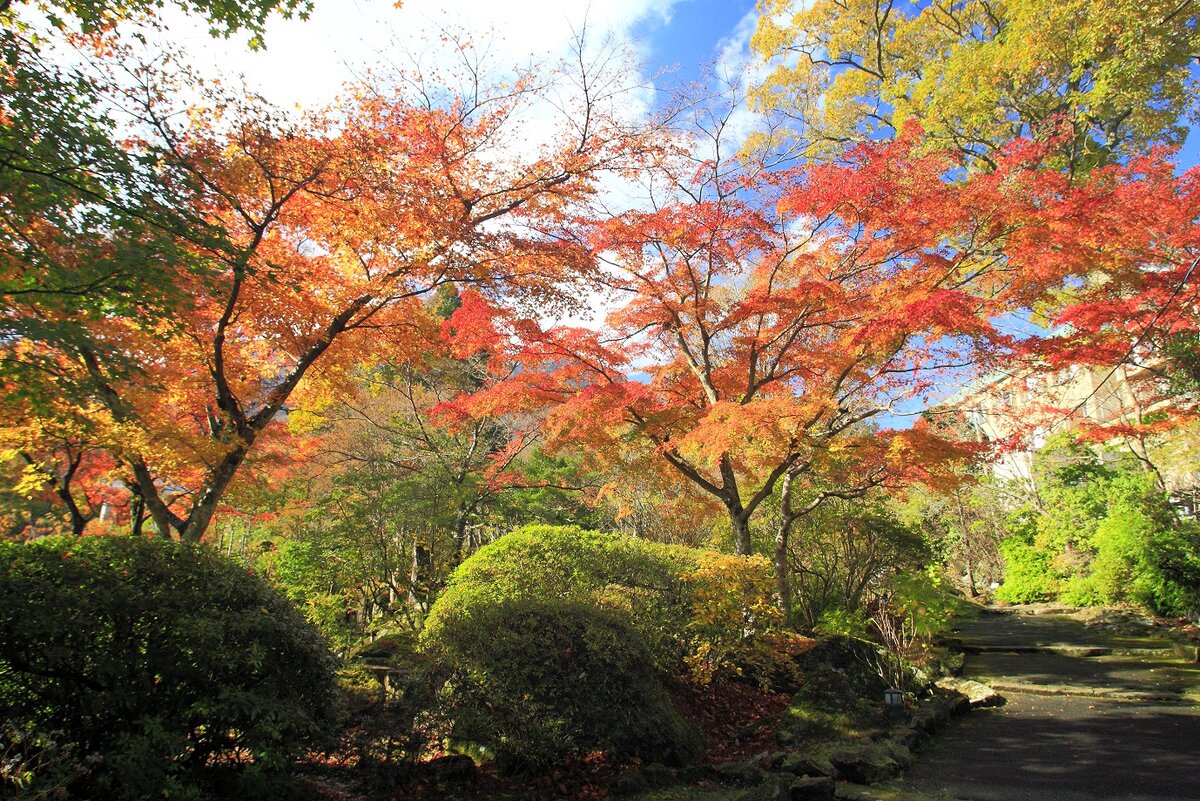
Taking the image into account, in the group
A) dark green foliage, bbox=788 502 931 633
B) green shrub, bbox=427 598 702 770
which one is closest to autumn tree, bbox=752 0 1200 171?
dark green foliage, bbox=788 502 931 633

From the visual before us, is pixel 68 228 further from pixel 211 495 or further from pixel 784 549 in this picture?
pixel 784 549

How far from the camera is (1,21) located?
4520mm

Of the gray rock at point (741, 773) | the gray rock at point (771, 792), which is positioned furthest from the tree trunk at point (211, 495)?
the gray rock at point (771, 792)

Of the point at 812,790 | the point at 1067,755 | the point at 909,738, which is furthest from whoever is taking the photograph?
the point at 909,738

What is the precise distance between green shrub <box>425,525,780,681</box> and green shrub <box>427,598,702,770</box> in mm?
855

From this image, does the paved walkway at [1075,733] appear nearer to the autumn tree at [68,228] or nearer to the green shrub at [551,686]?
the green shrub at [551,686]

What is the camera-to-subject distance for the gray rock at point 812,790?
12.9 ft

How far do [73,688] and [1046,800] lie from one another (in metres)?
5.81

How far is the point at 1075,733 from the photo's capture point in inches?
220

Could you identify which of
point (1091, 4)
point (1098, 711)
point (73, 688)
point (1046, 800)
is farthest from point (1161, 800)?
point (1091, 4)

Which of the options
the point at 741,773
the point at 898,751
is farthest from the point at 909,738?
the point at 741,773

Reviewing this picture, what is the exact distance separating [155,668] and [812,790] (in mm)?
3935

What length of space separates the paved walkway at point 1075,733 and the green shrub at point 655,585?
195 cm

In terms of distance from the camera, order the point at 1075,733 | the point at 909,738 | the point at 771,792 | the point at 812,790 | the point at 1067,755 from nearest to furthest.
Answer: the point at 771,792 → the point at 812,790 → the point at 1067,755 → the point at 909,738 → the point at 1075,733
